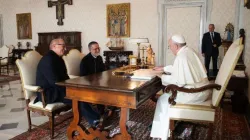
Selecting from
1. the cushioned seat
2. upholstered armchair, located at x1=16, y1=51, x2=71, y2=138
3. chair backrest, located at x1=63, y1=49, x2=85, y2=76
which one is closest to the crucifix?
chair backrest, located at x1=63, y1=49, x2=85, y2=76

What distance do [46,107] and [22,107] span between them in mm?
1791

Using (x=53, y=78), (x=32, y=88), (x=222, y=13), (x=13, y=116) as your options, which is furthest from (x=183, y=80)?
(x=222, y=13)

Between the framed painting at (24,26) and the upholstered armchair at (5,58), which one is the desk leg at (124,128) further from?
the framed painting at (24,26)

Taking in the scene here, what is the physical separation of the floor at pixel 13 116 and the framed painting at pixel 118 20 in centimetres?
396

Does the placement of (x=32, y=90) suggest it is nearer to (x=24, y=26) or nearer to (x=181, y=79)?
(x=181, y=79)

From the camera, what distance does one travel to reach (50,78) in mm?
2824

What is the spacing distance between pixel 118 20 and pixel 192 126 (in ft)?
18.5

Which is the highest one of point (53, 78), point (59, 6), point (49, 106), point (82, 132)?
point (59, 6)

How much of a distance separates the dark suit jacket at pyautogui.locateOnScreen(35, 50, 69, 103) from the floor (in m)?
0.64

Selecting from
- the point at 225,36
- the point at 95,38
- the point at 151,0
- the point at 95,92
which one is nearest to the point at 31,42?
the point at 95,38

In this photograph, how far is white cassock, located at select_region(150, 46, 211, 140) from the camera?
254 cm

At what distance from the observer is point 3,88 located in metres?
5.93

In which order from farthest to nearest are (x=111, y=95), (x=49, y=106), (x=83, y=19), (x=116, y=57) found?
(x=83, y=19), (x=116, y=57), (x=49, y=106), (x=111, y=95)

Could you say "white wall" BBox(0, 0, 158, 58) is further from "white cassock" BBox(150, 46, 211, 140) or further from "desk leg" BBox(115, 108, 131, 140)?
"desk leg" BBox(115, 108, 131, 140)
